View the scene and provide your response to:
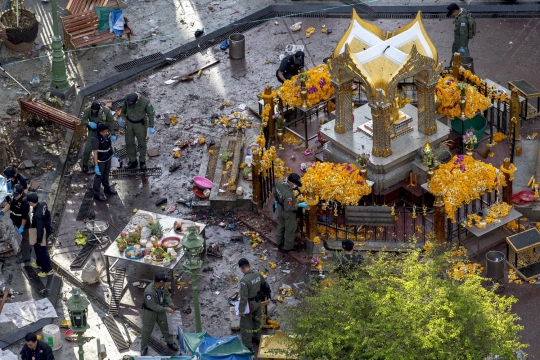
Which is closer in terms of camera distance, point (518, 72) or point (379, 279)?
point (379, 279)

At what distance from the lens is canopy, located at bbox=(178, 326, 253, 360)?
20672 millimetres

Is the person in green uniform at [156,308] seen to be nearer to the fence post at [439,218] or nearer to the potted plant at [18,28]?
the fence post at [439,218]

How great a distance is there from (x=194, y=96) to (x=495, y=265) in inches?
376

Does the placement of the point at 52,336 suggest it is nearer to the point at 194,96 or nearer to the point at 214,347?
the point at 214,347

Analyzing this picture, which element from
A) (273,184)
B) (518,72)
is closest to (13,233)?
(273,184)

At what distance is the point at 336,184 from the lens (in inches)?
931

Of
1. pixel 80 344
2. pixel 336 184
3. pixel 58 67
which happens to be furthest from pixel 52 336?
pixel 58 67

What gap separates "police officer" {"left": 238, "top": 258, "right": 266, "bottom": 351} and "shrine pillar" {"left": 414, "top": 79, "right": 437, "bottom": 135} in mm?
5564

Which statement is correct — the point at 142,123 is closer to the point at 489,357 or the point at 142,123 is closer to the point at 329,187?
the point at 329,187

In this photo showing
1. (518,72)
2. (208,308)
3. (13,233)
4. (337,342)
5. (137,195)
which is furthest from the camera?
(518,72)

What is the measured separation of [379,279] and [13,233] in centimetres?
808

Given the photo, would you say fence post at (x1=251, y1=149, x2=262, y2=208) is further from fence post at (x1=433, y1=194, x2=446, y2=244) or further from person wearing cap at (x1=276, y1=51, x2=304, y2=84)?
person wearing cap at (x1=276, y1=51, x2=304, y2=84)

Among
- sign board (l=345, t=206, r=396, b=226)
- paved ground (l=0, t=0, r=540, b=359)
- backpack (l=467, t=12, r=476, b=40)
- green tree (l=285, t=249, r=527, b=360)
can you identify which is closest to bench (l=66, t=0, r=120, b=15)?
paved ground (l=0, t=0, r=540, b=359)

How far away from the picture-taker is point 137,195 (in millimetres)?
26094
